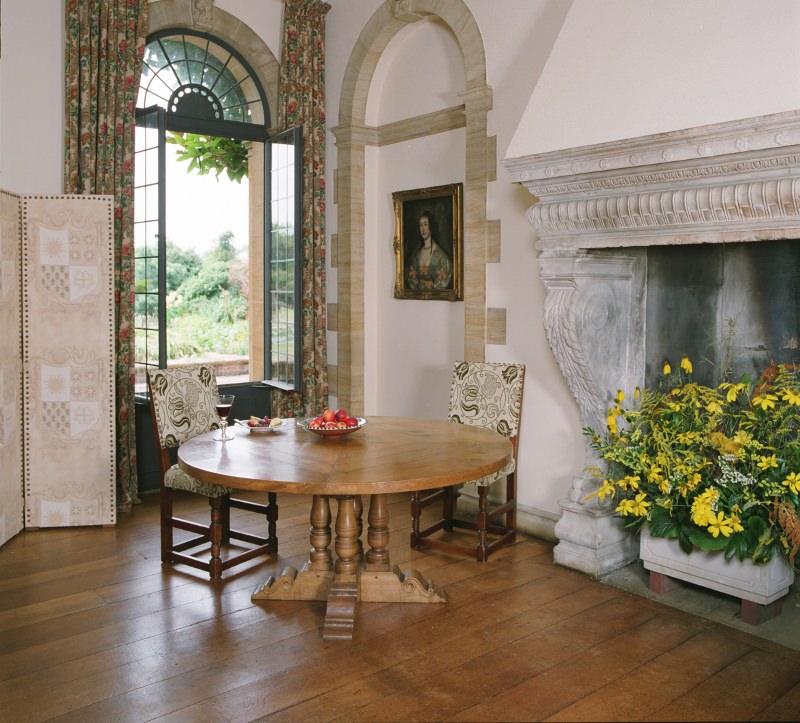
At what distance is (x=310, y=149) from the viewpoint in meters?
5.74

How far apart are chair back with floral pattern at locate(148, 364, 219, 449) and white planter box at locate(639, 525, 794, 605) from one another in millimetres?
→ 2221

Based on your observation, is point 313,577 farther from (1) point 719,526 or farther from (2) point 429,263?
(2) point 429,263

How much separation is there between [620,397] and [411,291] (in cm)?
198

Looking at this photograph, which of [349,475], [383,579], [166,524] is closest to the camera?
[349,475]

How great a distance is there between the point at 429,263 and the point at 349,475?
258cm

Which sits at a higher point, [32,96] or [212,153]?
[212,153]

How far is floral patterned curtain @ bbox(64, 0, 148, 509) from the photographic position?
4781 mm

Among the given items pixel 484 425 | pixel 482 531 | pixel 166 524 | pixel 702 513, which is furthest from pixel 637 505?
pixel 166 524

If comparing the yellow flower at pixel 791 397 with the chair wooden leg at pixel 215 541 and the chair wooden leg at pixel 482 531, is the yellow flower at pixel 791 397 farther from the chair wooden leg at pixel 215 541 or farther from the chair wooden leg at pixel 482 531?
the chair wooden leg at pixel 215 541

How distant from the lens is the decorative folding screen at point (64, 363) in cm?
442

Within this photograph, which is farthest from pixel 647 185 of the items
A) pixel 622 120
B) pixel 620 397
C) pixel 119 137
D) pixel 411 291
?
pixel 119 137

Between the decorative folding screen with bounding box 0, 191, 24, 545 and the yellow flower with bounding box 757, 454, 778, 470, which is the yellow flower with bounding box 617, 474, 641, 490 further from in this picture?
the decorative folding screen with bounding box 0, 191, 24, 545

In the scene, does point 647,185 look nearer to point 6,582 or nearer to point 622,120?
point 622,120

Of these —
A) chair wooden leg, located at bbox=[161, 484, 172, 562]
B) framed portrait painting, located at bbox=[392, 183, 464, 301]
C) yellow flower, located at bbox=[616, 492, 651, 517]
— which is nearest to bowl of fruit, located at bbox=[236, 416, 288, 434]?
chair wooden leg, located at bbox=[161, 484, 172, 562]
